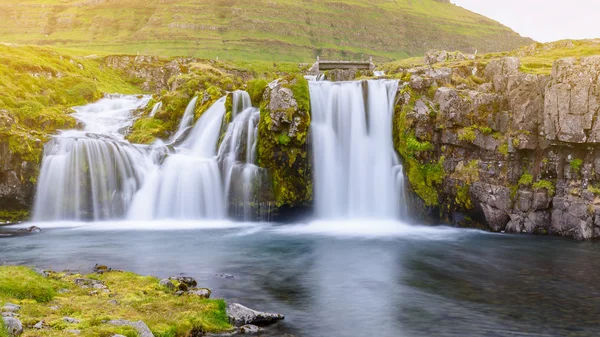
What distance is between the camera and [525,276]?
1931 cm

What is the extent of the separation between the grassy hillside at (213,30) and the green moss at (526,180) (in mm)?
120102

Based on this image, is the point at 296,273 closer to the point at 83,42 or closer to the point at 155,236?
the point at 155,236

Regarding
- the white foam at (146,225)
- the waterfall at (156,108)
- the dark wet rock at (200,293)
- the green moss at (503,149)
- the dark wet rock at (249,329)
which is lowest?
the white foam at (146,225)

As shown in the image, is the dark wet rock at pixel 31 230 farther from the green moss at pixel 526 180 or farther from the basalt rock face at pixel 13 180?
the green moss at pixel 526 180

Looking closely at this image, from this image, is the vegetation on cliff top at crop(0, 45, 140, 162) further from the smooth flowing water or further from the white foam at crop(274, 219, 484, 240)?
the white foam at crop(274, 219, 484, 240)

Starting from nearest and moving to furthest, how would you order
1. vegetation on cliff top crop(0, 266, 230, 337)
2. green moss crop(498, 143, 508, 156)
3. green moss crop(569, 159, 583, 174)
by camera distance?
vegetation on cliff top crop(0, 266, 230, 337)
green moss crop(569, 159, 583, 174)
green moss crop(498, 143, 508, 156)

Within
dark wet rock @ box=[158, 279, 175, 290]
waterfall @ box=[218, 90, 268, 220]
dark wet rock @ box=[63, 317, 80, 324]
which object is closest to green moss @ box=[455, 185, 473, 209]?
waterfall @ box=[218, 90, 268, 220]

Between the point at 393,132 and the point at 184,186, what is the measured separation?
14.9 m

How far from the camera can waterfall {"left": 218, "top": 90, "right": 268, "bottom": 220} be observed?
106 feet

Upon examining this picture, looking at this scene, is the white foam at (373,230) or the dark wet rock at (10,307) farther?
the white foam at (373,230)

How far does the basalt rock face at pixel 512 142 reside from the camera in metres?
26.1

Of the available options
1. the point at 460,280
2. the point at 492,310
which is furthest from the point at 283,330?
the point at 460,280

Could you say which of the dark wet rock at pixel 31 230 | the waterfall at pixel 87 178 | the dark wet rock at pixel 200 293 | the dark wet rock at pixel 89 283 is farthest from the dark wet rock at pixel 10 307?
the waterfall at pixel 87 178

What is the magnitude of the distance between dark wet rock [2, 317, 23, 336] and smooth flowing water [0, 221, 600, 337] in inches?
225
